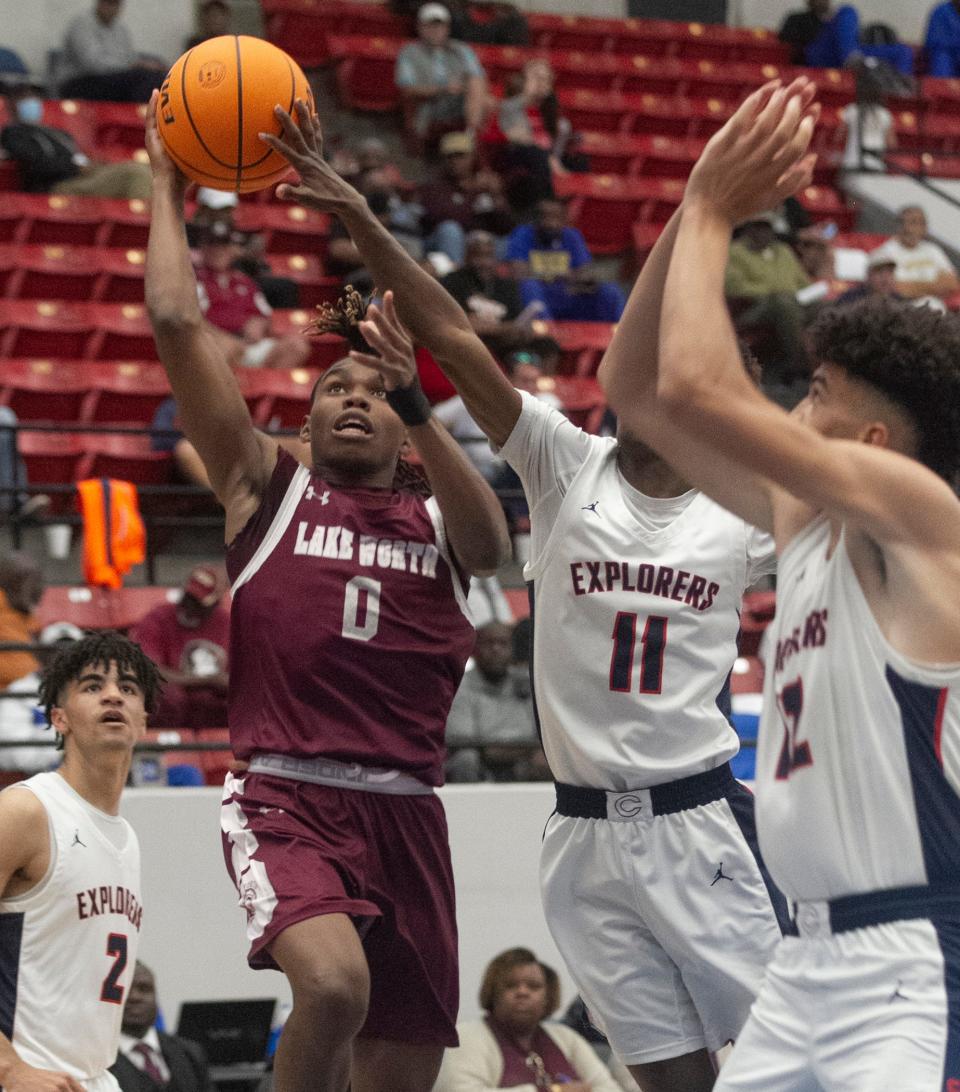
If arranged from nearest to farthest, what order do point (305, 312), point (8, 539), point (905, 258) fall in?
point (8, 539) → point (305, 312) → point (905, 258)

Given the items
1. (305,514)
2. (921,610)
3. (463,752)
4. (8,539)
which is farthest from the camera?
(8,539)

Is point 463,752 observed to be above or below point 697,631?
below

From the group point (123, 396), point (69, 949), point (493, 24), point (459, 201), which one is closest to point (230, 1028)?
point (69, 949)

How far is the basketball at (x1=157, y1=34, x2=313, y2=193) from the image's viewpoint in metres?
4.51

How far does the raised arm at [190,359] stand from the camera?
14.6 ft

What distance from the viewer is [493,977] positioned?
7.48m

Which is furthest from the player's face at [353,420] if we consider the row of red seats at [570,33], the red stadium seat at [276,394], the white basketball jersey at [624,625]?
the row of red seats at [570,33]

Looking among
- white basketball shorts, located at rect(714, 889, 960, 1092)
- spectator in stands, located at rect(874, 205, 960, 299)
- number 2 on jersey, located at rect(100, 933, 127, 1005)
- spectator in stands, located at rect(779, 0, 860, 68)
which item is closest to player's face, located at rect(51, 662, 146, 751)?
number 2 on jersey, located at rect(100, 933, 127, 1005)

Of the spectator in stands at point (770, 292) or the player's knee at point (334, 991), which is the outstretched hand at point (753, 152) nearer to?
the player's knee at point (334, 991)

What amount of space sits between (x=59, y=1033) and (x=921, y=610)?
3157mm

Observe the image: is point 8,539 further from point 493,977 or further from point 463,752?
point 493,977

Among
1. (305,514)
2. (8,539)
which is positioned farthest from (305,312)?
(305,514)

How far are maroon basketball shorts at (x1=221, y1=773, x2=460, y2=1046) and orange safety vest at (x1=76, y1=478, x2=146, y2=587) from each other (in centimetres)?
407

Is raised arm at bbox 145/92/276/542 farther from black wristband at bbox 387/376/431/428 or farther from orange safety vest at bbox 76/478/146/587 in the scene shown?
orange safety vest at bbox 76/478/146/587
